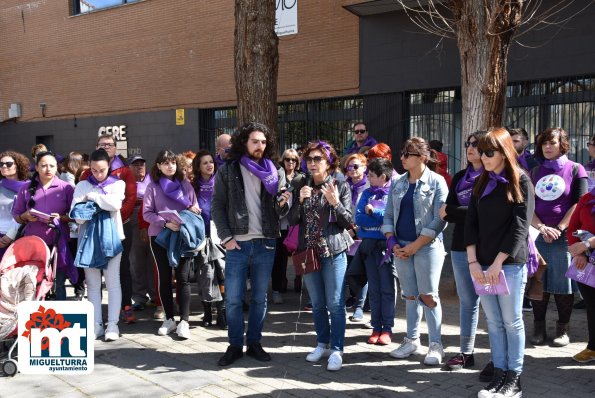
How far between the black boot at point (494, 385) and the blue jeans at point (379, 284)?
1.51 m

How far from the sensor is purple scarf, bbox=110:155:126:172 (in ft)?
21.6

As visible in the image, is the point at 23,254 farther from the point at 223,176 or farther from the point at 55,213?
the point at 223,176

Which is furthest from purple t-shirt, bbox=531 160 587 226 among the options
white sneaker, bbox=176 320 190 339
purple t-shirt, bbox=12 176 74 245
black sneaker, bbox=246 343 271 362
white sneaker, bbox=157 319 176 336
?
purple t-shirt, bbox=12 176 74 245

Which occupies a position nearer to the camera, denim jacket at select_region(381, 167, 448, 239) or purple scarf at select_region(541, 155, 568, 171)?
denim jacket at select_region(381, 167, 448, 239)

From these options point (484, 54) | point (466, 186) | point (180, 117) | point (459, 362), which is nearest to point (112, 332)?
point (459, 362)

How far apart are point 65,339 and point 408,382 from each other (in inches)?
109

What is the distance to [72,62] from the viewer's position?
17562 mm

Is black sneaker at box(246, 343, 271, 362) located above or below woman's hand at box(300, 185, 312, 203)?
below

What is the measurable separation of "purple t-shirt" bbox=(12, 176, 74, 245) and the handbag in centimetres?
277

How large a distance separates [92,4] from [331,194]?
14.8m

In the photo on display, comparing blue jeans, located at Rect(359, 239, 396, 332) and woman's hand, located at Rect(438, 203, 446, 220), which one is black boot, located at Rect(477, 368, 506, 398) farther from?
blue jeans, located at Rect(359, 239, 396, 332)

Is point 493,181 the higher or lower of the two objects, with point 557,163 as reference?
lower

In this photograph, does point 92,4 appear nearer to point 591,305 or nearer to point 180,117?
point 180,117

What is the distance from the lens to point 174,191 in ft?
20.3
